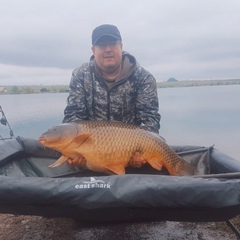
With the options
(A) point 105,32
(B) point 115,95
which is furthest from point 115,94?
(A) point 105,32

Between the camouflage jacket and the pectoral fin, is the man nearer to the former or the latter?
the camouflage jacket

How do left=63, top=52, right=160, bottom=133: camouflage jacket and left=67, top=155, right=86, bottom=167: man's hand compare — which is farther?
left=63, top=52, right=160, bottom=133: camouflage jacket

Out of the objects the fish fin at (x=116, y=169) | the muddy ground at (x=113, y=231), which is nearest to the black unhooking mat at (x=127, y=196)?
the fish fin at (x=116, y=169)

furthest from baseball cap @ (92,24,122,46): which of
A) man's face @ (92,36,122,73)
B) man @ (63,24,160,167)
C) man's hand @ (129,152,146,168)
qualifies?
man's hand @ (129,152,146,168)

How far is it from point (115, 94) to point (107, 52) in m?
0.38

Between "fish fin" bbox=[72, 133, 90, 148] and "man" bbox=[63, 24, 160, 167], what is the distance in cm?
75

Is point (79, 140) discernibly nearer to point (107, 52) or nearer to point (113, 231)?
point (113, 231)

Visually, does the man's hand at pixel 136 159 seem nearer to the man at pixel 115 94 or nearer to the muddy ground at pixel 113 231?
the muddy ground at pixel 113 231

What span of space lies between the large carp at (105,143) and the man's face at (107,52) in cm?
73

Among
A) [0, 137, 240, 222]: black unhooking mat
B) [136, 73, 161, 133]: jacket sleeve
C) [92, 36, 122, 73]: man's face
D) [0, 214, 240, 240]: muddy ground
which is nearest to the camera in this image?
[0, 137, 240, 222]: black unhooking mat

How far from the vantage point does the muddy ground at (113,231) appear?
2.17m

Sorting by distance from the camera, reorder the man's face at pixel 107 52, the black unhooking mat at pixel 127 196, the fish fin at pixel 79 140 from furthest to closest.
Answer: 1. the man's face at pixel 107 52
2. the fish fin at pixel 79 140
3. the black unhooking mat at pixel 127 196

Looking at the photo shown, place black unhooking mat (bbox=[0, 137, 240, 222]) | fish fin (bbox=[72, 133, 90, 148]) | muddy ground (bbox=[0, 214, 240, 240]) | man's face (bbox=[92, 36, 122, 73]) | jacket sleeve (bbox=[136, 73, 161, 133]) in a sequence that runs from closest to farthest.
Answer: black unhooking mat (bbox=[0, 137, 240, 222]), fish fin (bbox=[72, 133, 90, 148]), muddy ground (bbox=[0, 214, 240, 240]), man's face (bbox=[92, 36, 122, 73]), jacket sleeve (bbox=[136, 73, 161, 133])

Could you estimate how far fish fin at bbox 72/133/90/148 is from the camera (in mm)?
1923
